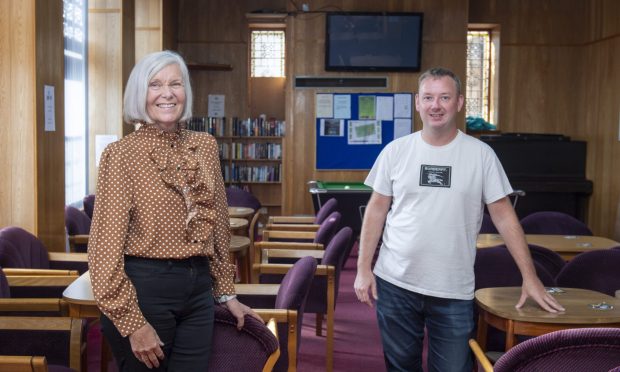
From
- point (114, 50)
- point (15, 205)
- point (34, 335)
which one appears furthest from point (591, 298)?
point (114, 50)

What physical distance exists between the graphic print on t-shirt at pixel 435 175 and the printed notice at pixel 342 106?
26.4 ft

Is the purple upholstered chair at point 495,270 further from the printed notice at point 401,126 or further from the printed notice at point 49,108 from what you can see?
the printed notice at point 401,126

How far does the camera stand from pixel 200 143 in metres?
2.48

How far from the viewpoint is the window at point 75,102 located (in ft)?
25.3

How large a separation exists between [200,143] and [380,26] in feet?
29.3

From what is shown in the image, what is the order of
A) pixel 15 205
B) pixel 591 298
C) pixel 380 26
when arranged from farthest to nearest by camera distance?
pixel 380 26 → pixel 15 205 → pixel 591 298

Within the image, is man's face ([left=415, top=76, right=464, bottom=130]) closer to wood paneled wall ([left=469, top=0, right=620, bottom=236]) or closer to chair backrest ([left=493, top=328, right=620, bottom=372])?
chair backrest ([left=493, top=328, right=620, bottom=372])

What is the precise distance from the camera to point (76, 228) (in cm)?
627

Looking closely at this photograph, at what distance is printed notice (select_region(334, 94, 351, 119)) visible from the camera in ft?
36.8

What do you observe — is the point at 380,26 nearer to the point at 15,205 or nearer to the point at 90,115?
the point at 90,115

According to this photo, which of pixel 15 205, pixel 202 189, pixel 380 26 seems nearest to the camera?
pixel 202 189

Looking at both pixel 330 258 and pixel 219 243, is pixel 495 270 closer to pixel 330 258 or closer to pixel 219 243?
pixel 330 258

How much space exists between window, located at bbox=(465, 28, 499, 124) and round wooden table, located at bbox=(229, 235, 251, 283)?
247 inches

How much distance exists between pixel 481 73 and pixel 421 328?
9634 millimetres
